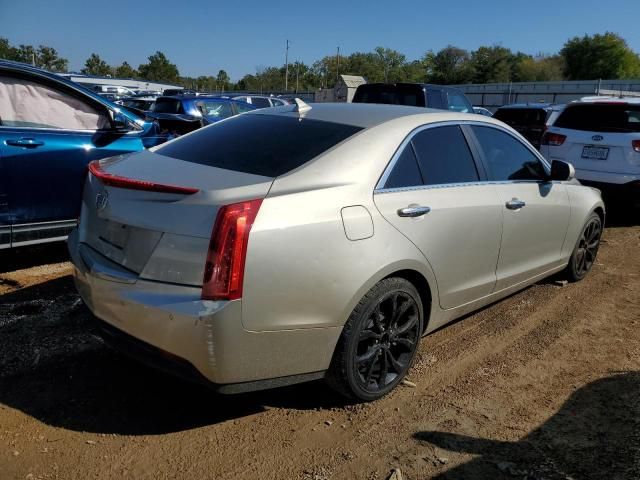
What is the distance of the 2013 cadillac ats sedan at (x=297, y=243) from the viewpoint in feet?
7.95

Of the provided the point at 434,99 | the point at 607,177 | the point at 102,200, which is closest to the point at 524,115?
the point at 434,99

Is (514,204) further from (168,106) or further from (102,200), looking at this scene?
(168,106)

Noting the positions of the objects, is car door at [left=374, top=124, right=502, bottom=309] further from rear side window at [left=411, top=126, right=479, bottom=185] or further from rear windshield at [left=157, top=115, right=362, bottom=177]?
rear windshield at [left=157, top=115, right=362, bottom=177]

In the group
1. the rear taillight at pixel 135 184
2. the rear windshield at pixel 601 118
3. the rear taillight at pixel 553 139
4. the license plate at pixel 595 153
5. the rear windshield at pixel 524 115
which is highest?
the rear windshield at pixel 524 115

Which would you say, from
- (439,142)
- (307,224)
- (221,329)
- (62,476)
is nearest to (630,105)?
(439,142)

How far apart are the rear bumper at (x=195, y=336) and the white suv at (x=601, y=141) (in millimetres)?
6347

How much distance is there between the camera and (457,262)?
3.43 meters

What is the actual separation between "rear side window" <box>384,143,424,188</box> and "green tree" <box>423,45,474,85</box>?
9985 centimetres

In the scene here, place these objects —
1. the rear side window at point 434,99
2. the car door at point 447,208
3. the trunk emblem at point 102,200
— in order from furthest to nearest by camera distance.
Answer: the rear side window at point 434,99 → the car door at point 447,208 → the trunk emblem at point 102,200

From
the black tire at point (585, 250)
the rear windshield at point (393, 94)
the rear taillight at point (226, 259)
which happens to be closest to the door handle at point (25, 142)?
the rear taillight at point (226, 259)

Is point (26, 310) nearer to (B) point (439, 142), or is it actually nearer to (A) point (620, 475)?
(B) point (439, 142)

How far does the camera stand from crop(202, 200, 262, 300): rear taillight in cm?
237

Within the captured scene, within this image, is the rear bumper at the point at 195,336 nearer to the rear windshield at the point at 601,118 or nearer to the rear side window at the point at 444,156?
the rear side window at the point at 444,156

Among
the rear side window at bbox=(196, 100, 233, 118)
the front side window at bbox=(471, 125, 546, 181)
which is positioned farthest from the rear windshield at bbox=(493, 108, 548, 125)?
the front side window at bbox=(471, 125, 546, 181)
